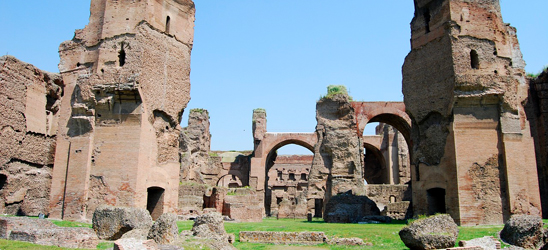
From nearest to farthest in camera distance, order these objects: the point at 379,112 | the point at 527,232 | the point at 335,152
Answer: the point at 527,232
the point at 335,152
the point at 379,112

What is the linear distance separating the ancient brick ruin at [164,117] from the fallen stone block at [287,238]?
472cm

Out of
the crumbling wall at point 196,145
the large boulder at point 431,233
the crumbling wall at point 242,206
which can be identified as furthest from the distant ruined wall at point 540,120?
the crumbling wall at point 196,145

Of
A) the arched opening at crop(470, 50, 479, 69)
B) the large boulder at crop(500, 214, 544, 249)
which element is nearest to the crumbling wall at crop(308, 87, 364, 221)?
the arched opening at crop(470, 50, 479, 69)

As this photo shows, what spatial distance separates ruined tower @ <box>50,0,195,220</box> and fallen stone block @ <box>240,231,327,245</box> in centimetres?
467

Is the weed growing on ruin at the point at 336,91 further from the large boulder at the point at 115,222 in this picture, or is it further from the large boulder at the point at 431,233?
the large boulder at the point at 115,222

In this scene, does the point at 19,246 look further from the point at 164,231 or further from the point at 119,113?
the point at 119,113

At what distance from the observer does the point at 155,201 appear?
46.3 ft

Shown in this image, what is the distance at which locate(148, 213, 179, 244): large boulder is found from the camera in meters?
7.15

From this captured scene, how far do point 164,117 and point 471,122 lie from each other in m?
9.48

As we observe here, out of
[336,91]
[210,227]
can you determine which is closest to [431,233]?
[210,227]

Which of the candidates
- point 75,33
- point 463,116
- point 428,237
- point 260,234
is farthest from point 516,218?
point 75,33

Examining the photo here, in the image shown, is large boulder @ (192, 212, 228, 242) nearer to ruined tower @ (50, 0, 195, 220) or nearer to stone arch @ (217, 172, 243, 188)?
ruined tower @ (50, 0, 195, 220)

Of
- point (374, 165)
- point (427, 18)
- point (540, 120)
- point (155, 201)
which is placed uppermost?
point (427, 18)

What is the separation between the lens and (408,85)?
15859 mm
